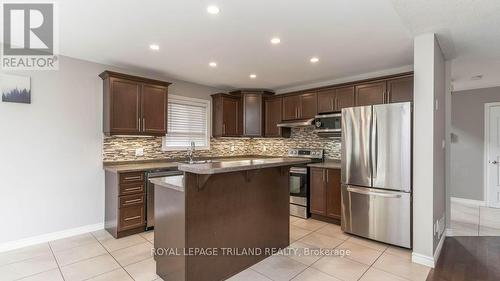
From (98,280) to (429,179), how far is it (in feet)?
11.6

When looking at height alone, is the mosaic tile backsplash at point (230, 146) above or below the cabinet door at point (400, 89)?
below

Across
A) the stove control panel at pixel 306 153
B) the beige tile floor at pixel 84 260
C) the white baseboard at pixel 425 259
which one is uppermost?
the stove control panel at pixel 306 153

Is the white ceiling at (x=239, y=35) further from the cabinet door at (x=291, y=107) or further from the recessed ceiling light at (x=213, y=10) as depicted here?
the cabinet door at (x=291, y=107)

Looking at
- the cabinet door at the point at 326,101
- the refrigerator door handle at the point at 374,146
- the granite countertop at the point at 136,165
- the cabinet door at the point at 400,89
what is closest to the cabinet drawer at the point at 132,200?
the granite countertop at the point at 136,165

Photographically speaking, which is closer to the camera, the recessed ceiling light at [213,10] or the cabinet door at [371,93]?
the recessed ceiling light at [213,10]

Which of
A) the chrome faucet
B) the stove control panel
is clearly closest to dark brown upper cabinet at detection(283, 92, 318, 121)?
the stove control panel

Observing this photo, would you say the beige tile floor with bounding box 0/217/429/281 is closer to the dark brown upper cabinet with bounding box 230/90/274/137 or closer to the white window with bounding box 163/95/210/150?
the white window with bounding box 163/95/210/150

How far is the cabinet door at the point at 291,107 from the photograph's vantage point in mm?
5025

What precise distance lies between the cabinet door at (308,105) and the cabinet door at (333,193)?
1224mm

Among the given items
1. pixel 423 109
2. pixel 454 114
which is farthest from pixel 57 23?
pixel 454 114

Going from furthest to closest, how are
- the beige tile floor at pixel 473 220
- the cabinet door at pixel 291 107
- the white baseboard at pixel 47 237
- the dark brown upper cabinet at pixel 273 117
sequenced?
the dark brown upper cabinet at pixel 273 117 → the cabinet door at pixel 291 107 → the beige tile floor at pixel 473 220 → the white baseboard at pixel 47 237

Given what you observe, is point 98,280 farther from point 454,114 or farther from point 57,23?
point 454,114

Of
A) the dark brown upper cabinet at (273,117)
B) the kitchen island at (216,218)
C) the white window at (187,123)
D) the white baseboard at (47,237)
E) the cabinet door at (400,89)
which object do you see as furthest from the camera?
the dark brown upper cabinet at (273,117)

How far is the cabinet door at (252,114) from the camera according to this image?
18.2 ft
